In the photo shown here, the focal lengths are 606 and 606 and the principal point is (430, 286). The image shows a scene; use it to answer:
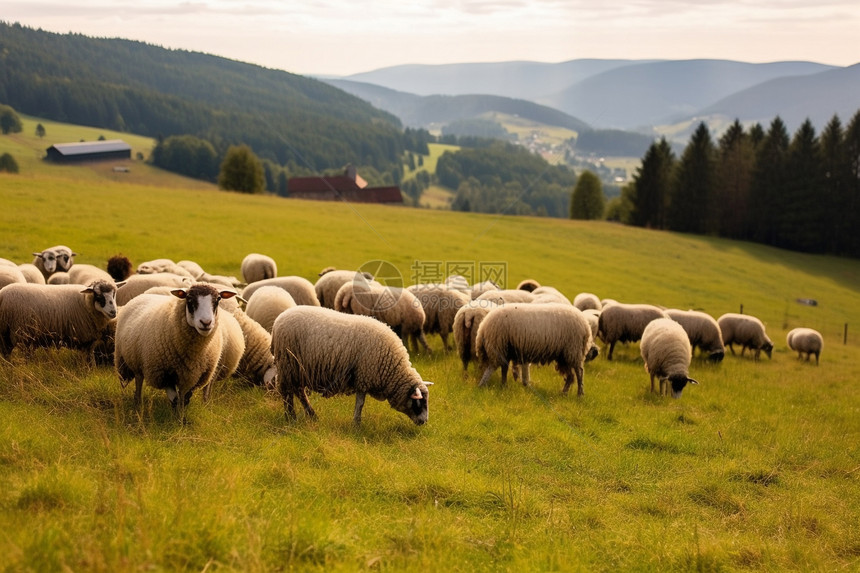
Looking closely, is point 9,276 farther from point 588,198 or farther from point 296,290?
point 588,198

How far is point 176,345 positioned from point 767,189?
7078 centimetres

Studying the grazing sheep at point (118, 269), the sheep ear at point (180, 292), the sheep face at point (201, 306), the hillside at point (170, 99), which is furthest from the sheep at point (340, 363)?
the hillside at point (170, 99)

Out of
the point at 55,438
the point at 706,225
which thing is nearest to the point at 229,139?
the point at 706,225

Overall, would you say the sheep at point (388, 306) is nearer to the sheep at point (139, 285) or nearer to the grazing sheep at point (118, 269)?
the sheep at point (139, 285)

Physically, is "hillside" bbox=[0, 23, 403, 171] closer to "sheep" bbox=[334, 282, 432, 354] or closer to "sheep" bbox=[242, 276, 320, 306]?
"sheep" bbox=[242, 276, 320, 306]

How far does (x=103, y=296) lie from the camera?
9.89m

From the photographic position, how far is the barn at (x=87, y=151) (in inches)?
3393

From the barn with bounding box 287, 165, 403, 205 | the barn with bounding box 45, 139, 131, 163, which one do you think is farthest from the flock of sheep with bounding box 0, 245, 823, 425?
the barn with bounding box 45, 139, 131, 163

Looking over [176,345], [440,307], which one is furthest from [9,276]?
[440,307]

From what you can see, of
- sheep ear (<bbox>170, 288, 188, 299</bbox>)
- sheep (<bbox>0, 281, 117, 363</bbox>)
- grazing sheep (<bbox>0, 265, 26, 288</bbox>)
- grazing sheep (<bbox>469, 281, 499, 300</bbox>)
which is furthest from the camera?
grazing sheep (<bbox>469, 281, 499, 300</bbox>)

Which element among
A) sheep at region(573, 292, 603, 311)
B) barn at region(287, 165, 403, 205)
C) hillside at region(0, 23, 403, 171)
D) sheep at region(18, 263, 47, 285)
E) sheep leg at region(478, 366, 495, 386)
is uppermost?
hillside at region(0, 23, 403, 171)

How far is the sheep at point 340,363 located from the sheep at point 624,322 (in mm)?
10283

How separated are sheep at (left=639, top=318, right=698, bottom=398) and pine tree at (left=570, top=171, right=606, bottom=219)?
6699cm

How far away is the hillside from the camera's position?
390ft
